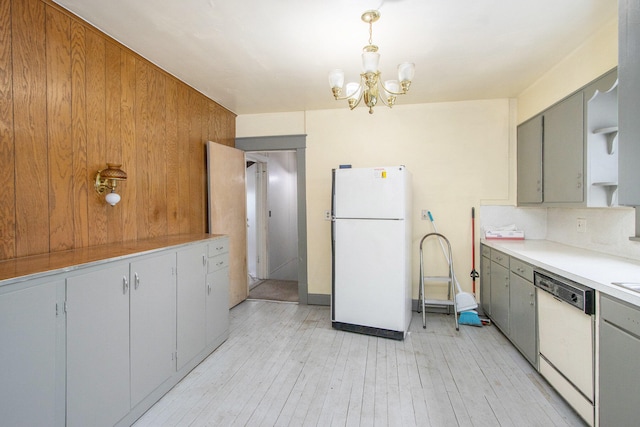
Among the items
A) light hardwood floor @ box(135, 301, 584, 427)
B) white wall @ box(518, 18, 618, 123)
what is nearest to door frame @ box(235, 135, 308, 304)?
light hardwood floor @ box(135, 301, 584, 427)

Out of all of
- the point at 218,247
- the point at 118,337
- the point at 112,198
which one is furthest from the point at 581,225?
the point at 112,198

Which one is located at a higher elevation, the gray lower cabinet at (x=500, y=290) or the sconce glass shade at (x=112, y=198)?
the sconce glass shade at (x=112, y=198)

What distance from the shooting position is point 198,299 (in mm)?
2420

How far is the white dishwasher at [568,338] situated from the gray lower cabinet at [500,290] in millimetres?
573

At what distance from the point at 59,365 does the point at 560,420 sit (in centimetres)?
268

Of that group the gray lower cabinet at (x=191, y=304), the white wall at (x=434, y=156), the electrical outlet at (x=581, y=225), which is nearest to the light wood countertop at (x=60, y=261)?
the gray lower cabinet at (x=191, y=304)

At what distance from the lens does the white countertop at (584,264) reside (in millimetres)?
1521

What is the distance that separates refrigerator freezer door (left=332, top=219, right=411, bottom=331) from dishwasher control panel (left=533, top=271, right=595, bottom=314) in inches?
41.6

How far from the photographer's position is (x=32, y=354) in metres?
1.26

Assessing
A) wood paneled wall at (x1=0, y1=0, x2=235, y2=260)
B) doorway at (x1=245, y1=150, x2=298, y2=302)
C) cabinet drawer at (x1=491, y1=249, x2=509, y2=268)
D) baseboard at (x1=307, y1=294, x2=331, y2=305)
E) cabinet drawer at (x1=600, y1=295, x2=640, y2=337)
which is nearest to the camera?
cabinet drawer at (x1=600, y1=295, x2=640, y2=337)

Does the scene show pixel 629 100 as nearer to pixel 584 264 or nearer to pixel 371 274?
pixel 584 264

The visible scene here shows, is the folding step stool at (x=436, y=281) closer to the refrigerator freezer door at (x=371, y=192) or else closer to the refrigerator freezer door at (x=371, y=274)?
the refrigerator freezer door at (x=371, y=274)

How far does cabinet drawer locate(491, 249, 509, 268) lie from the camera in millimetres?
2738

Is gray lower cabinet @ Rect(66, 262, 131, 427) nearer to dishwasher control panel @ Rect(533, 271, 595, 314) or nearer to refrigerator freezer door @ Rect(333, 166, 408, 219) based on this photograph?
refrigerator freezer door @ Rect(333, 166, 408, 219)
